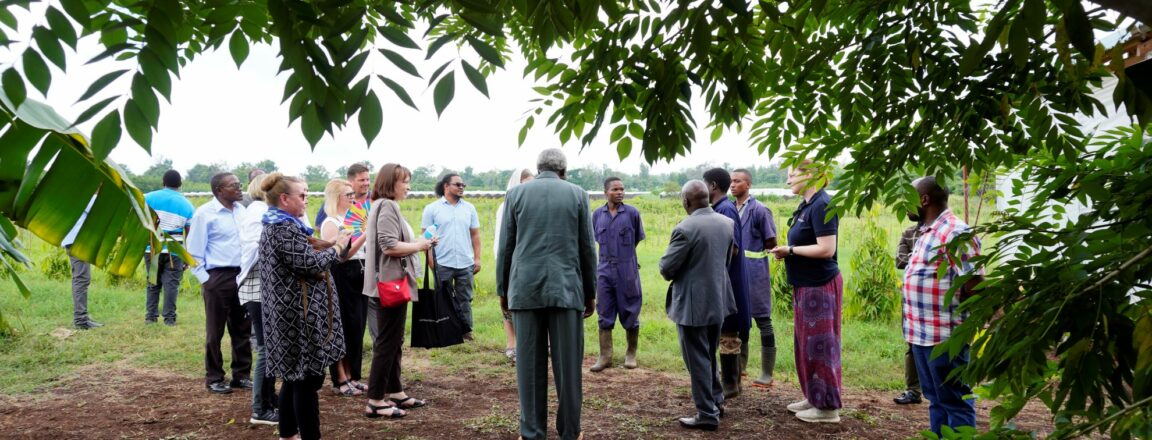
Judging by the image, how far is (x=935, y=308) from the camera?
151 inches

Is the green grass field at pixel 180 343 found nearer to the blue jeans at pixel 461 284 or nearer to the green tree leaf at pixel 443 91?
the blue jeans at pixel 461 284

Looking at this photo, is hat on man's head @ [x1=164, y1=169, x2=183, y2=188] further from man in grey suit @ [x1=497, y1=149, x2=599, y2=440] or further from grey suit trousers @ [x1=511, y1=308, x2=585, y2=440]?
grey suit trousers @ [x1=511, y1=308, x2=585, y2=440]

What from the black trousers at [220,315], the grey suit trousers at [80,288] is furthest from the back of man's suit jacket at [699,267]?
the grey suit trousers at [80,288]

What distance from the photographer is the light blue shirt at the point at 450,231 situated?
23.6 ft

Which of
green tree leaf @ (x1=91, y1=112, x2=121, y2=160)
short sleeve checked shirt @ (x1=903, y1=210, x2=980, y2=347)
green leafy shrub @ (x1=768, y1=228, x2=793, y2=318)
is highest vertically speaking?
green tree leaf @ (x1=91, y1=112, x2=121, y2=160)

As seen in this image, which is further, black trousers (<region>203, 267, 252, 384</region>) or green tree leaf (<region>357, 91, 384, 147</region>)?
black trousers (<region>203, 267, 252, 384</region>)

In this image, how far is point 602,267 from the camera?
6746 mm

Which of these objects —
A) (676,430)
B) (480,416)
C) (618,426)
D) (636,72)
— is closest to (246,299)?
(480,416)

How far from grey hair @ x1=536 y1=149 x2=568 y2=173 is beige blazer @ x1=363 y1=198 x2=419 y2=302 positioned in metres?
1.18

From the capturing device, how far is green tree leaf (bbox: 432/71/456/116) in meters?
1.69

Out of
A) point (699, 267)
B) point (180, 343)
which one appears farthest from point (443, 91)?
point (180, 343)

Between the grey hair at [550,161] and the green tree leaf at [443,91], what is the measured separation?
2.85 m

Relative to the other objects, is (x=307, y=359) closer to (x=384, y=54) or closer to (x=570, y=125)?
(x=570, y=125)

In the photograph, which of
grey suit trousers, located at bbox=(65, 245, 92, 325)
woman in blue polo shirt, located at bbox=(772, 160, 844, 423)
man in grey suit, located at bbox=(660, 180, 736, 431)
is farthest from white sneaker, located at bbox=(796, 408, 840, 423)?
grey suit trousers, located at bbox=(65, 245, 92, 325)
